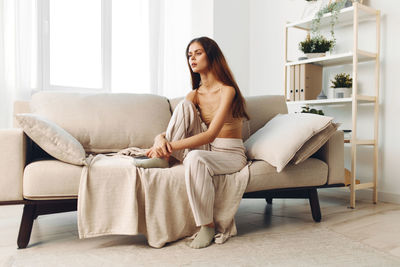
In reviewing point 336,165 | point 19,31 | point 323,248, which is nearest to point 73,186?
point 323,248

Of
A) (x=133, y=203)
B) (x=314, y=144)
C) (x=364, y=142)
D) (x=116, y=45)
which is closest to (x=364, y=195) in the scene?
(x=364, y=142)

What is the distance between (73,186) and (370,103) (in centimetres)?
224

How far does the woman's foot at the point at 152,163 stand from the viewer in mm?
1623

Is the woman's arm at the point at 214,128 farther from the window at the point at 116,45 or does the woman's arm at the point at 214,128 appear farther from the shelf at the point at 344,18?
the window at the point at 116,45

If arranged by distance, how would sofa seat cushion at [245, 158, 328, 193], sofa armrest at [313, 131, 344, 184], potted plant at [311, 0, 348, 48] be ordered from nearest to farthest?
sofa seat cushion at [245, 158, 328, 193], sofa armrest at [313, 131, 344, 184], potted plant at [311, 0, 348, 48]

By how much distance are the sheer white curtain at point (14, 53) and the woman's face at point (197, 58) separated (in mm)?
1601

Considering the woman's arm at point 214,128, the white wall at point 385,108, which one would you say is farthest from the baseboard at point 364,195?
the woman's arm at point 214,128

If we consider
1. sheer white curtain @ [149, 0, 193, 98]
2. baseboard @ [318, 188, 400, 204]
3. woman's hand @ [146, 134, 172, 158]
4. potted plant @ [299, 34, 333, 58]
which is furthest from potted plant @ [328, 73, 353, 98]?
woman's hand @ [146, 134, 172, 158]

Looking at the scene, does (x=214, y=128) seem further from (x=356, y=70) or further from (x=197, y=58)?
(x=356, y=70)

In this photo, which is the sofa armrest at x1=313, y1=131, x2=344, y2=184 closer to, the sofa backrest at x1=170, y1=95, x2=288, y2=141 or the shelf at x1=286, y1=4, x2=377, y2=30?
the sofa backrest at x1=170, y1=95, x2=288, y2=141

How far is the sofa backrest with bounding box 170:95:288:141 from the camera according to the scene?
230 cm

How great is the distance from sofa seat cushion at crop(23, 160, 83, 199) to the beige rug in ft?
0.81

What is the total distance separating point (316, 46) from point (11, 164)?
232cm

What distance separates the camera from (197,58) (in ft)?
6.05
